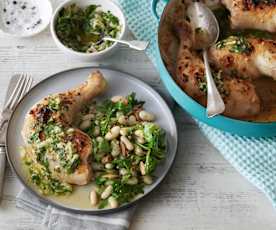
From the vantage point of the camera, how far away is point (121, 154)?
1779mm

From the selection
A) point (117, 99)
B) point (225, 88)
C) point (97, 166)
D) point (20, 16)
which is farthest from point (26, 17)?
point (225, 88)

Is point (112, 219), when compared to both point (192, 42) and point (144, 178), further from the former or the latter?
point (192, 42)

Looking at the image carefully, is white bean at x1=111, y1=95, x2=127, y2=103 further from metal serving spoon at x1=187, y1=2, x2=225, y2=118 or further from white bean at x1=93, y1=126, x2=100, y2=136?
metal serving spoon at x1=187, y1=2, x2=225, y2=118

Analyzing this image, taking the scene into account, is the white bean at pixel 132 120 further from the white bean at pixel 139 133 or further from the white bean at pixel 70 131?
the white bean at pixel 70 131

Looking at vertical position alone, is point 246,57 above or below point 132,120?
above

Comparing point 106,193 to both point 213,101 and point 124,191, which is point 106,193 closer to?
point 124,191

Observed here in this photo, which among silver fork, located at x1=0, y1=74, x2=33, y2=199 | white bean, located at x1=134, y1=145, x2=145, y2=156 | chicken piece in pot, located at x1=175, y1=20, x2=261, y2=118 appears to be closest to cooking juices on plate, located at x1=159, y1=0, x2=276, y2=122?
chicken piece in pot, located at x1=175, y1=20, x2=261, y2=118

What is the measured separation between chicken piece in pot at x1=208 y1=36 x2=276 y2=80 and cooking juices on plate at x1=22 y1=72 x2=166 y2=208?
323mm

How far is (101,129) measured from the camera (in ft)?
6.02

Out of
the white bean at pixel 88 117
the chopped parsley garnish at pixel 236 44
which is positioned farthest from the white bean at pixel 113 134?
the chopped parsley garnish at pixel 236 44

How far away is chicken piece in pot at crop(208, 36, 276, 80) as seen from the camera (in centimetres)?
187

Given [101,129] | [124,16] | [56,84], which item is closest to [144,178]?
[101,129]

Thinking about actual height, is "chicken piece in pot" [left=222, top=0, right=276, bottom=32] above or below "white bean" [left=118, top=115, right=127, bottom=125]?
above

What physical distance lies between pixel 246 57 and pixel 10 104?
2.76 ft
